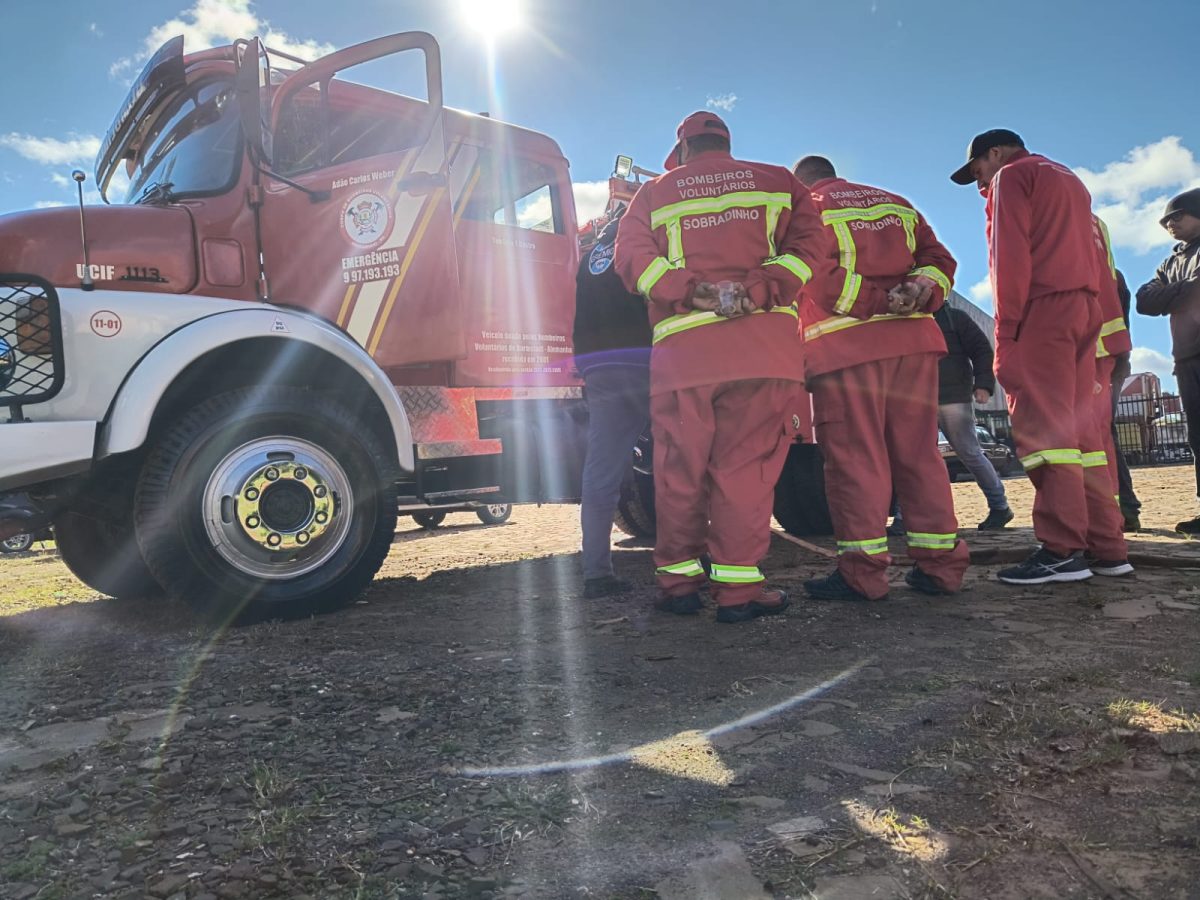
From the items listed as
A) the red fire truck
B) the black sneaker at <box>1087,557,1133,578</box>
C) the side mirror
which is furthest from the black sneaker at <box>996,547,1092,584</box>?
the side mirror

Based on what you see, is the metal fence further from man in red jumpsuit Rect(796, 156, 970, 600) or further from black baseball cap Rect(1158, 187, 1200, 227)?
man in red jumpsuit Rect(796, 156, 970, 600)

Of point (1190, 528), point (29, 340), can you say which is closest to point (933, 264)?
point (1190, 528)

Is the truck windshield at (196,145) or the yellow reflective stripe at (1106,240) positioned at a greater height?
the truck windshield at (196,145)

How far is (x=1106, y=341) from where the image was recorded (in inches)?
163

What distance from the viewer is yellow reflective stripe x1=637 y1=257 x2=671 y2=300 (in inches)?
124

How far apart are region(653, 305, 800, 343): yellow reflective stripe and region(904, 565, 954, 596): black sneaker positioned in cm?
120

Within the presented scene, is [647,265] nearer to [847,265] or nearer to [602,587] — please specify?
[847,265]

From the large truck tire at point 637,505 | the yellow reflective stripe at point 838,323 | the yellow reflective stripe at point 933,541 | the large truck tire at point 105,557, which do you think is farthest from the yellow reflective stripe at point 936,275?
the large truck tire at point 105,557

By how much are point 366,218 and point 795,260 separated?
2.11m

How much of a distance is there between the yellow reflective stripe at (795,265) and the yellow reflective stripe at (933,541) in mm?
1146

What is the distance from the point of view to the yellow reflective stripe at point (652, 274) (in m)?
3.15

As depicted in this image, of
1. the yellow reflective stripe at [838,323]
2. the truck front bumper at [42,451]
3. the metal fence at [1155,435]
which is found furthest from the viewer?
the metal fence at [1155,435]

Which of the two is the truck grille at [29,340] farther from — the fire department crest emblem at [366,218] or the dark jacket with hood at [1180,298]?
the dark jacket with hood at [1180,298]

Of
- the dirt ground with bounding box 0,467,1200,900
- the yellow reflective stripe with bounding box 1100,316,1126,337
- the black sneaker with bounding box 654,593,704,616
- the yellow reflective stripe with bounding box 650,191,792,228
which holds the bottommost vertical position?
the dirt ground with bounding box 0,467,1200,900
